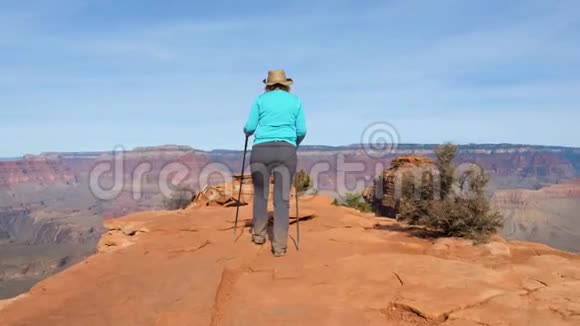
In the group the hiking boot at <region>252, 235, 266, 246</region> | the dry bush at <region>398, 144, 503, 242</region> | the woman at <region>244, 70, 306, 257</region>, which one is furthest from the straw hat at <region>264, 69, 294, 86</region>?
the dry bush at <region>398, 144, 503, 242</region>

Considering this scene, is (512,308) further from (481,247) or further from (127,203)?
(127,203)

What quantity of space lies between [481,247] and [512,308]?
272cm

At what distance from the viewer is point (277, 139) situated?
6.89 meters

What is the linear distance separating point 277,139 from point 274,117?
302 mm

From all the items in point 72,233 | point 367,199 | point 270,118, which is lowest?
point 72,233

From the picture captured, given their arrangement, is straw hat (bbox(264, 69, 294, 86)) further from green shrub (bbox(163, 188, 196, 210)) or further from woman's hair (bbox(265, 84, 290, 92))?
green shrub (bbox(163, 188, 196, 210))

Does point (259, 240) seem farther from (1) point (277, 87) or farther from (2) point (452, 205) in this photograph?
(2) point (452, 205)

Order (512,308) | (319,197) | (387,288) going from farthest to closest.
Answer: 1. (319,197)
2. (387,288)
3. (512,308)

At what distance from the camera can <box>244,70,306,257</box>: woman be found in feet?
22.6

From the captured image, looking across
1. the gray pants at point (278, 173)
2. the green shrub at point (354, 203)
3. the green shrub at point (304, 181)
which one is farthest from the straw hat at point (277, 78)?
the green shrub at point (354, 203)

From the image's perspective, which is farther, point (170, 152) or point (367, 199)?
point (170, 152)

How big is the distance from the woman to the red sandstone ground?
2.03 feet

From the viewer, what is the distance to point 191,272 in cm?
608

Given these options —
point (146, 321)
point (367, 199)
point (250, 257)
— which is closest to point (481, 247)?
point (250, 257)
